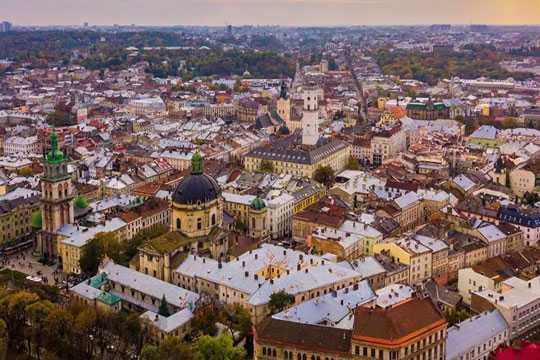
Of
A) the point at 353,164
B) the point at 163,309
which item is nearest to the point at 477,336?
the point at 163,309

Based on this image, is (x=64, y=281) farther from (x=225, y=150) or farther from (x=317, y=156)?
(x=225, y=150)

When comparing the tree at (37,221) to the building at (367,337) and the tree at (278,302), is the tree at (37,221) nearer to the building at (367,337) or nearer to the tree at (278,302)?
the tree at (278,302)

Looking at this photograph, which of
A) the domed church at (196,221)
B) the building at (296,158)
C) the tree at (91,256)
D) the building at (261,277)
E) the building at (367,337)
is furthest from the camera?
the building at (296,158)

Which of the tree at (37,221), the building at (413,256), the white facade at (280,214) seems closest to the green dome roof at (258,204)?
the white facade at (280,214)

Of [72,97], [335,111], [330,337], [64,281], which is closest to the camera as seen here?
[330,337]

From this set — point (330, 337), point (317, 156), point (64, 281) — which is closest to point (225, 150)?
point (317, 156)
